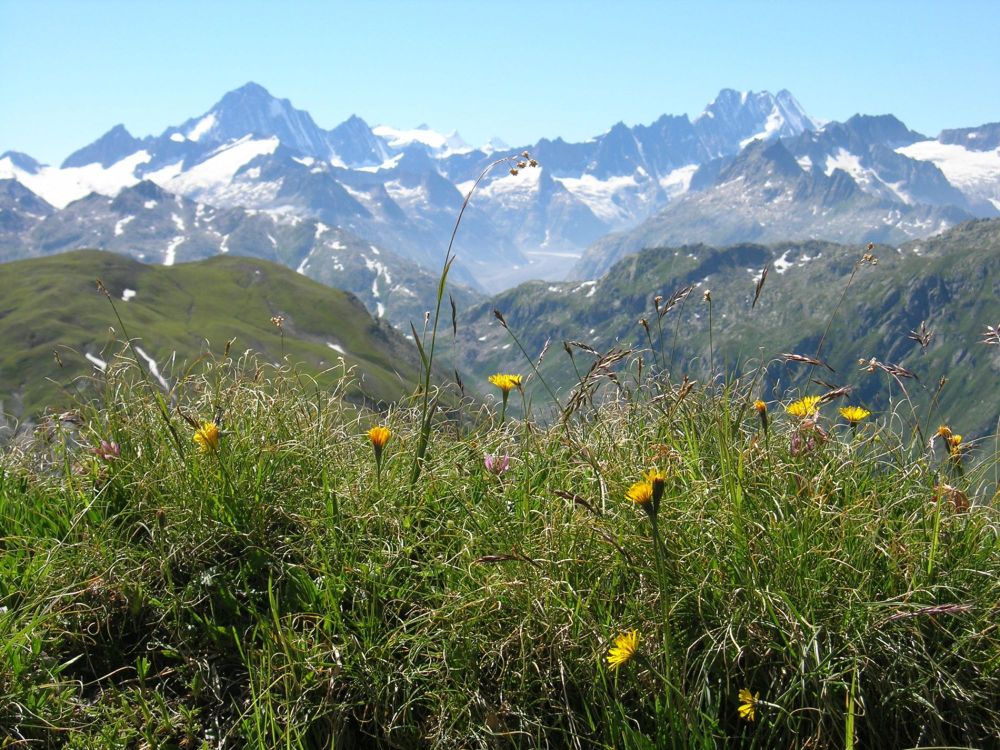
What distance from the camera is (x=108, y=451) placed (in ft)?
16.6

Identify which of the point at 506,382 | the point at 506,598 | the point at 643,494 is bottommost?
the point at 506,598

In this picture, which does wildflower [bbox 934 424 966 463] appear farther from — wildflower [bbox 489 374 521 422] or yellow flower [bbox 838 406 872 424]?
wildflower [bbox 489 374 521 422]

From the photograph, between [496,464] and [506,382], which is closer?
[496,464]

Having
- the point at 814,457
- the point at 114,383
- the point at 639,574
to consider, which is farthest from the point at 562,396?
the point at 114,383

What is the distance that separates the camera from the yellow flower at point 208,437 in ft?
14.5

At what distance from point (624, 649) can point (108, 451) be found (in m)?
3.63

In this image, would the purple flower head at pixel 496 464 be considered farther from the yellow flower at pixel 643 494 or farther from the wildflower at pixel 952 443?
the wildflower at pixel 952 443

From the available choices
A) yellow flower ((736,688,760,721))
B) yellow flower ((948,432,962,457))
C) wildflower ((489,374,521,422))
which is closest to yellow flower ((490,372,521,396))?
wildflower ((489,374,521,422))

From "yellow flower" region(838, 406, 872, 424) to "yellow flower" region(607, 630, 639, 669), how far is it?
2.32 m

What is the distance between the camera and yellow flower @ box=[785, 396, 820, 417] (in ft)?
15.6

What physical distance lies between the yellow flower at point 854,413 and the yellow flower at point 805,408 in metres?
0.21

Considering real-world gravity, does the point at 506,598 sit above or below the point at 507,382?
below

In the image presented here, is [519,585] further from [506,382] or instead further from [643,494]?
[506,382]

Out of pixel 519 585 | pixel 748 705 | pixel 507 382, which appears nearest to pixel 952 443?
pixel 748 705
